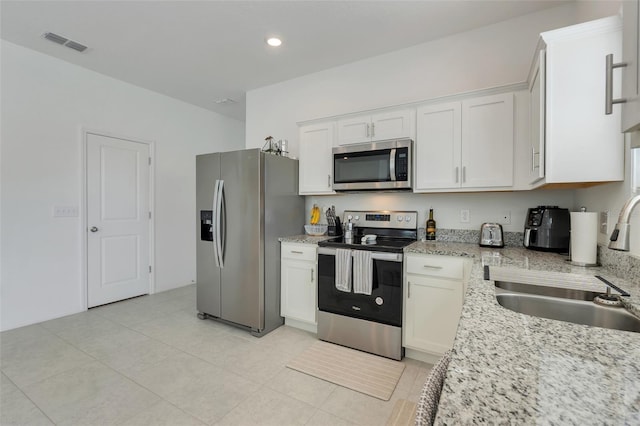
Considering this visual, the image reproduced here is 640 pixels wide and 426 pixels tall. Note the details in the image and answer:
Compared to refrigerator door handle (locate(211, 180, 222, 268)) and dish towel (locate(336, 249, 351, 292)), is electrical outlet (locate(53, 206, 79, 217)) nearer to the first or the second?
refrigerator door handle (locate(211, 180, 222, 268))

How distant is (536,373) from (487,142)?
2.09 meters

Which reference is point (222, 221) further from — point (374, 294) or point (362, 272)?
point (374, 294)

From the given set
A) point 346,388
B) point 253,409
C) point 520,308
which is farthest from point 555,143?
point 253,409

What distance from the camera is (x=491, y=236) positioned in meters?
2.37

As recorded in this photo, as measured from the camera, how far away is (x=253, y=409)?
1749 mm

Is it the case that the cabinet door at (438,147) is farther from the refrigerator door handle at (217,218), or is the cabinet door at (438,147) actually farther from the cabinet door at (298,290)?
the refrigerator door handle at (217,218)

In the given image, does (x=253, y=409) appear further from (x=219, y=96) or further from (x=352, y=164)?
(x=219, y=96)

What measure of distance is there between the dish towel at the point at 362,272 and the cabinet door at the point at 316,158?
0.84 m

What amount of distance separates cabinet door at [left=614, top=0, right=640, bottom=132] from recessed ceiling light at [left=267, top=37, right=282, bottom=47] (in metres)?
2.45

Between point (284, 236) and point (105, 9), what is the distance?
2414 mm

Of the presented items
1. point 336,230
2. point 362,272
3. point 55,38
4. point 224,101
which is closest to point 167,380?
point 362,272

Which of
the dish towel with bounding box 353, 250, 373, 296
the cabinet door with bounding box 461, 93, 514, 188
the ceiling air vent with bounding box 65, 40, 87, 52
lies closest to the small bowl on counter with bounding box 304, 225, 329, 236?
the dish towel with bounding box 353, 250, 373, 296

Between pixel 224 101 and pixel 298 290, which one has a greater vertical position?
pixel 224 101

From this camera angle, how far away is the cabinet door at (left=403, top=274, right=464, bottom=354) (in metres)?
2.10
